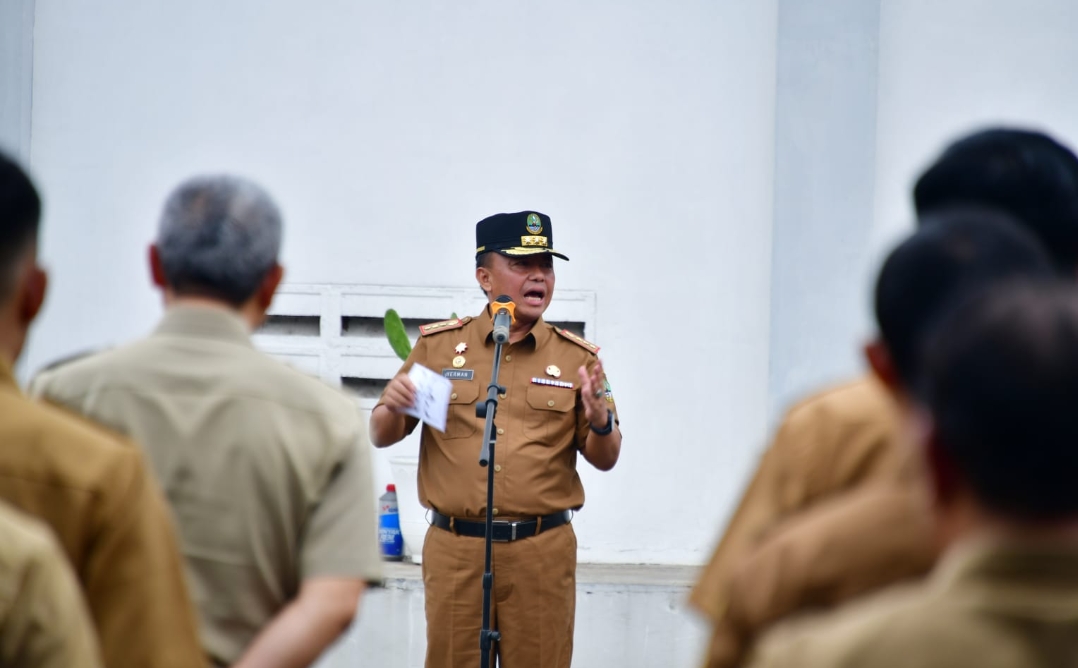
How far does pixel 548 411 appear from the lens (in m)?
→ 3.60

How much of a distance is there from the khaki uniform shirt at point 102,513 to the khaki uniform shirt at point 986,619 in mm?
847

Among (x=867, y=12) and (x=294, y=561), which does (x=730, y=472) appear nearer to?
(x=867, y=12)

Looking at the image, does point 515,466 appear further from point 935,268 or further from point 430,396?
point 935,268

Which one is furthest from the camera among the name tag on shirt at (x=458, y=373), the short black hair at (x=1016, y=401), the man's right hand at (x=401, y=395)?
the name tag on shirt at (x=458, y=373)

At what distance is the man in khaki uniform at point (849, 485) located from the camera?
105 cm

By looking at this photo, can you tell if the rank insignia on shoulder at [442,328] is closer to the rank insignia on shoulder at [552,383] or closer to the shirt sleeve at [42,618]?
the rank insignia on shoulder at [552,383]

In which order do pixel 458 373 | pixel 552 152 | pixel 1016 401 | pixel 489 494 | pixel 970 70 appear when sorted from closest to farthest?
pixel 1016 401
pixel 489 494
pixel 458 373
pixel 970 70
pixel 552 152

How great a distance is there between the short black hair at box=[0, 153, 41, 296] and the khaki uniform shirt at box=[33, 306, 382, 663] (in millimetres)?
313

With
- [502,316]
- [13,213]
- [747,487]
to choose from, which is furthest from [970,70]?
[13,213]

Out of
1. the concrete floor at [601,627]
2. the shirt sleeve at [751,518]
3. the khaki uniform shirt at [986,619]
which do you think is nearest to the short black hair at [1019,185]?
the shirt sleeve at [751,518]

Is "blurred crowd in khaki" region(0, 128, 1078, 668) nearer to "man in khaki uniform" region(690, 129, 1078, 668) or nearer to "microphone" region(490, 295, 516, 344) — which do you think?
"man in khaki uniform" region(690, 129, 1078, 668)

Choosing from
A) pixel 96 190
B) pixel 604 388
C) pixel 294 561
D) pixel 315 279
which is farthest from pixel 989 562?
pixel 96 190

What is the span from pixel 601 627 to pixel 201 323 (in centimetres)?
312

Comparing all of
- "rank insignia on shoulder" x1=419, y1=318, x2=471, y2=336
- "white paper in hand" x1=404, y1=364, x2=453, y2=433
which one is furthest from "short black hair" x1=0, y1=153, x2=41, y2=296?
"rank insignia on shoulder" x1=419, y1=318, x2=471, y2=336
